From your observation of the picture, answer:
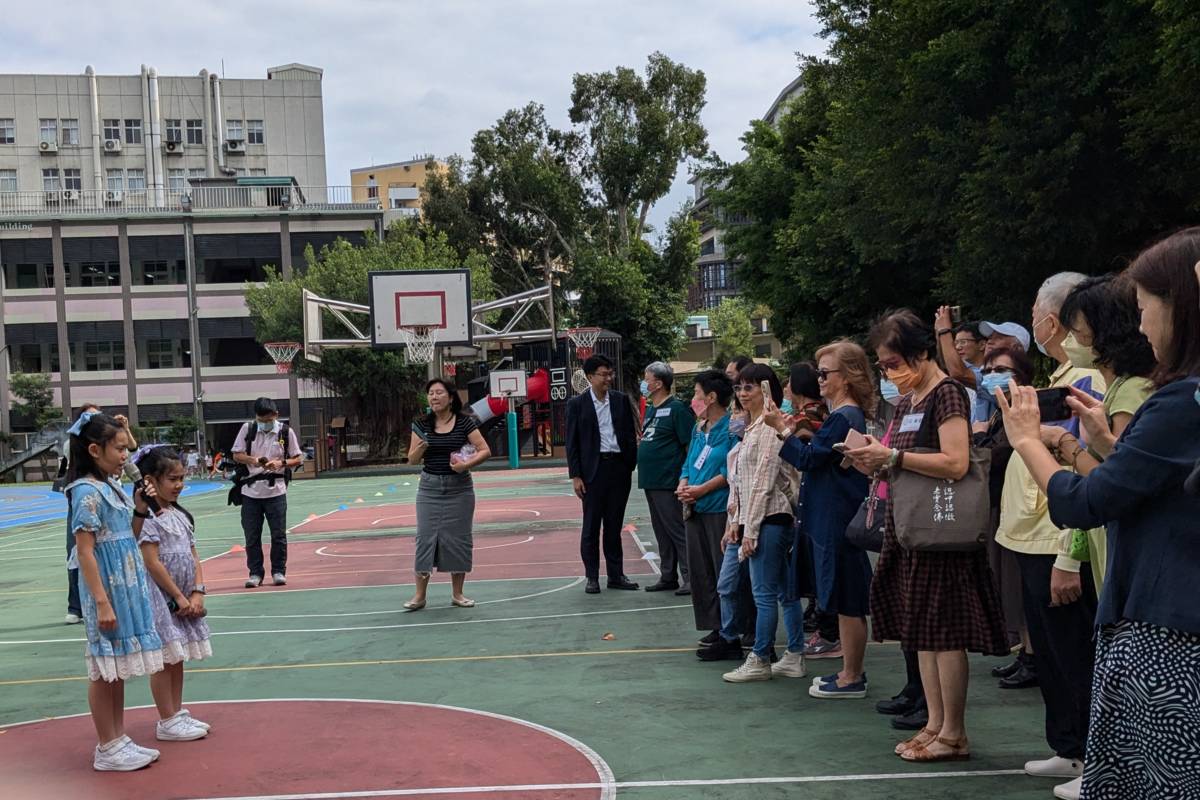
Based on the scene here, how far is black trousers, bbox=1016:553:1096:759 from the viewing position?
4426mm

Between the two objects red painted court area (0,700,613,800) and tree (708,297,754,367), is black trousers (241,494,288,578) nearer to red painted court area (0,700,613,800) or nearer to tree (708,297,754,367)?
red painted court area (0,700,613,800)

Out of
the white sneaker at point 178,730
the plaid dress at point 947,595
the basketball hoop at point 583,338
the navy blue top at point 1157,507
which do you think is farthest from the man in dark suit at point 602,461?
the basketball hoop at point 583,338

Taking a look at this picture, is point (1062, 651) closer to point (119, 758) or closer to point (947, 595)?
point (947, 595)

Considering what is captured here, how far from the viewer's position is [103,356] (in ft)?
176

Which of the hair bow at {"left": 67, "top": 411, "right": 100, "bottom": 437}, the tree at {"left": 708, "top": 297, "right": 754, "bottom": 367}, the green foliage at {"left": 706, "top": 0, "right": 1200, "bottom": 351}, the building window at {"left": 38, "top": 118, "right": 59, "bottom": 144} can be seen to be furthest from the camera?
the tree at {"left": 708, "top": 297, "right": 754, "bottom": 367}

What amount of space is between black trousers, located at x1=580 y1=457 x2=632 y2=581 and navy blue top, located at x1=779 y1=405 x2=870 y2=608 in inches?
162

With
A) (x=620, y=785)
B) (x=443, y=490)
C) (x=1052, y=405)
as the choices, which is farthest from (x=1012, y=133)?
(x=620, y=785)

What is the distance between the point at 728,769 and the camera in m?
4.93

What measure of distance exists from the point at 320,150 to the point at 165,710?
59.7 meters

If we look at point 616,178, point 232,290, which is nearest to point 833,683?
point 616,178

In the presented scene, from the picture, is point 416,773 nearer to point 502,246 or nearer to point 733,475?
point 733,475

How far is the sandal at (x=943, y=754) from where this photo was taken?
4.83 m

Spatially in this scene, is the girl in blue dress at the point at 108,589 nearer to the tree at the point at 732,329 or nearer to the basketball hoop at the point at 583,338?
the basketball hoop at the point at 583,338

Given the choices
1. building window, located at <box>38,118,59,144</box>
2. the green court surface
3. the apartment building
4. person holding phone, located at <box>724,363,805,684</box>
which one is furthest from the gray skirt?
building window, located at <box>38,118,59,144</box>
